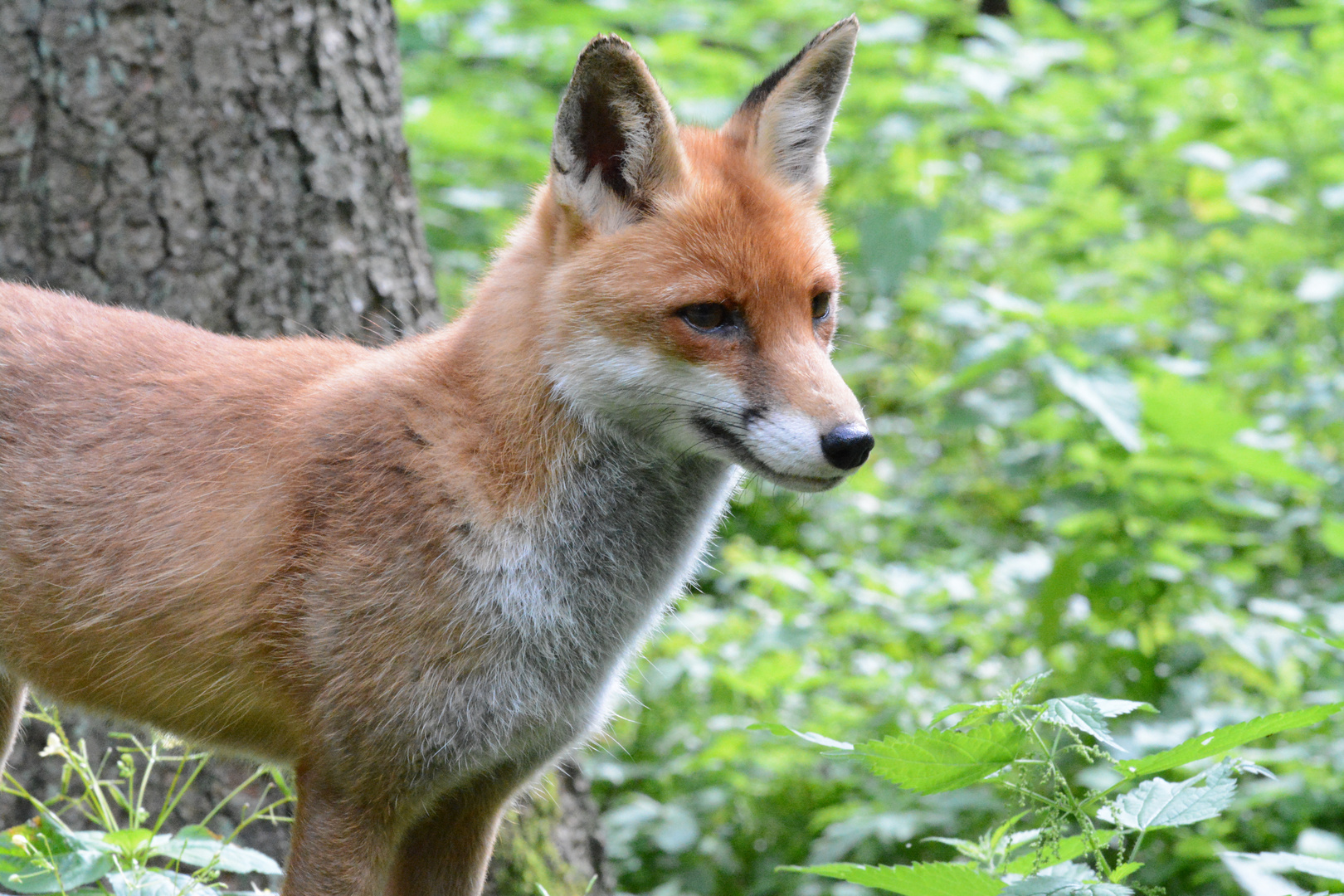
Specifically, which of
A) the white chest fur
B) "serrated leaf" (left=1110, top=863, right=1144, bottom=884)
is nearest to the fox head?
the white chest fur

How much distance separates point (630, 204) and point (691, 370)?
1.77ft

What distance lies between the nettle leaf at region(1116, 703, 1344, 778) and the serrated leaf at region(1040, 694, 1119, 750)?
82 millimetres

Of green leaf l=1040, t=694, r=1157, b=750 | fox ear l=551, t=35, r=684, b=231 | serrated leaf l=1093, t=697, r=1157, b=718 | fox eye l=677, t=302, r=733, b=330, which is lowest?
serrated leaf l=1093, t=697, r=1157, b=718

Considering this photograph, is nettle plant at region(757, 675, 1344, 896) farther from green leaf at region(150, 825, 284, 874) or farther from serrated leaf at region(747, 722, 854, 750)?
green leaf at region(150, 825, 284, 874)

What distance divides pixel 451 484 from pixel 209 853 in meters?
1.23

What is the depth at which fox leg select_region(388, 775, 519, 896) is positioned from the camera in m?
3.33

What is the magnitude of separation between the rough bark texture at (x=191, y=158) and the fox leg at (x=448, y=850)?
6.29ft

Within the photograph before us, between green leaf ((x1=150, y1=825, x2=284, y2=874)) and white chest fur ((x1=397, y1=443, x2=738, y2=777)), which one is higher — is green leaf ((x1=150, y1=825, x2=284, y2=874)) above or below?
below

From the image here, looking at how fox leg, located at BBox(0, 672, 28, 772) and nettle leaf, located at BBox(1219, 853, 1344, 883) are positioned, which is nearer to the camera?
nettle leaf, located at BBox(1219, 853, 1344, 883)

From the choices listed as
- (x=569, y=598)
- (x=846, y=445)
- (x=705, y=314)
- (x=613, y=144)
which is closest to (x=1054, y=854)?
(x=846, y=445)

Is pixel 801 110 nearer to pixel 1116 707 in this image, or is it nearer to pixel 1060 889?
pixel 1116 707

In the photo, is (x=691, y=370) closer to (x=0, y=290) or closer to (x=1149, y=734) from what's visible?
(x=0, y=290)

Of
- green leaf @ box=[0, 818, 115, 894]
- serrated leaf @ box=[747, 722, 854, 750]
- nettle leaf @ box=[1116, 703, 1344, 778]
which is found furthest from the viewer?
green leaf @ box=[0, 818, 115, 894]

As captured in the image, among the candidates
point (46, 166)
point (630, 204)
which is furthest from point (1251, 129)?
point (46, 166)
